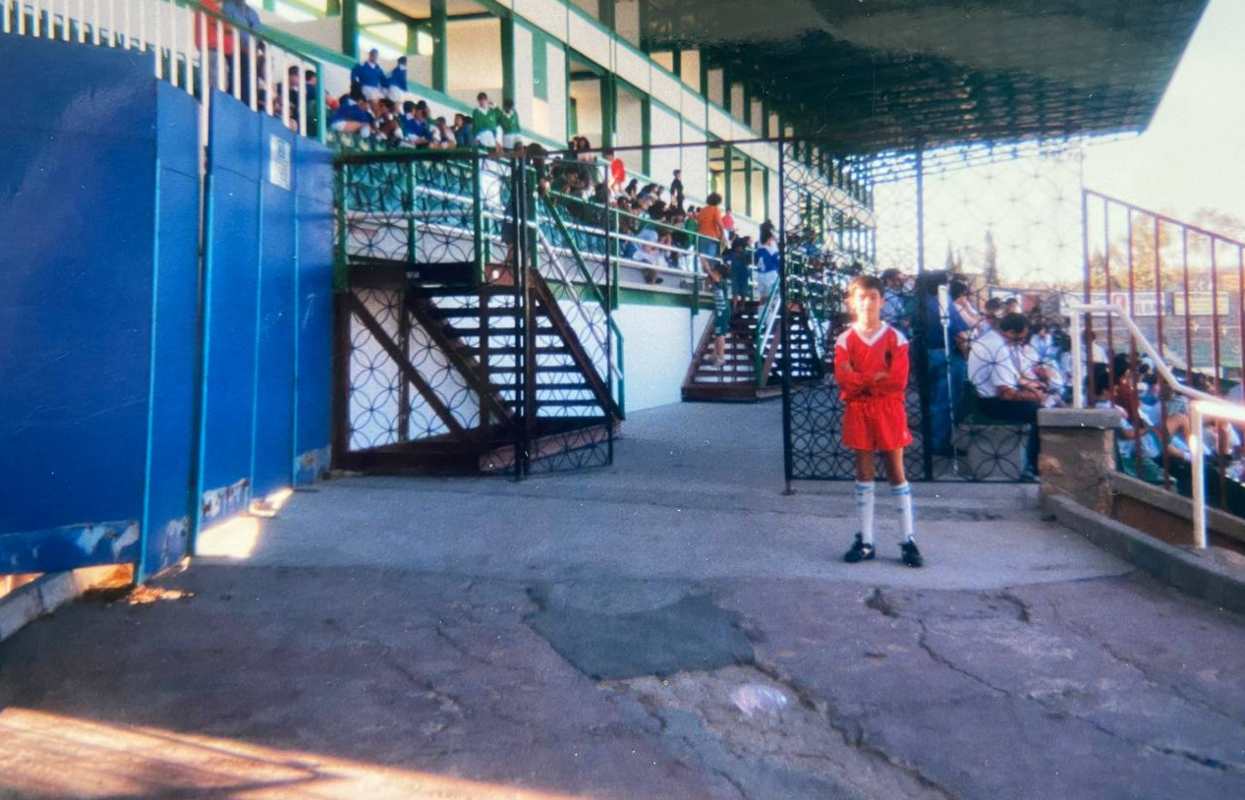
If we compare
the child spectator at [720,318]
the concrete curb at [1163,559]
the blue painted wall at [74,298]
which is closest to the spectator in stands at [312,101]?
the blue painted wall at [74,298]

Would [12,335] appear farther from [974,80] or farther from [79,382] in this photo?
[974,80]

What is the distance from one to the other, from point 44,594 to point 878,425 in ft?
15.1

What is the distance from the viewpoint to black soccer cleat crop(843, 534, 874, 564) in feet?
21.0

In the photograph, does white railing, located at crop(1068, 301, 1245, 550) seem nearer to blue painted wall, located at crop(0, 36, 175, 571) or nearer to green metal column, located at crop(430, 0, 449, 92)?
blue painted wall, located at crop(0, 36, 175, 571)

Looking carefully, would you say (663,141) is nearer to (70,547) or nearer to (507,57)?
(507,57)

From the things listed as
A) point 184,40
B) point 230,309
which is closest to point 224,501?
point 230,309

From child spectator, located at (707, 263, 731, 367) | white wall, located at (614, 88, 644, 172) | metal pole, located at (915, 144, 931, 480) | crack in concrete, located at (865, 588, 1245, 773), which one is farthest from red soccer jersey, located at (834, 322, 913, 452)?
white wall, located at (614, 88, 644, 172)

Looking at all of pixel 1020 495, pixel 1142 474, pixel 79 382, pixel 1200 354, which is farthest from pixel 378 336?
pixel 1200 354

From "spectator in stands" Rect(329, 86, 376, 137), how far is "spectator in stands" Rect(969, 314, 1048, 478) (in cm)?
621

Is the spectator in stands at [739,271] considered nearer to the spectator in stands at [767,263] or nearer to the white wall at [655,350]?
the spectator in stands at [767,263]

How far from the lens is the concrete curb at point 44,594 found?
494cm

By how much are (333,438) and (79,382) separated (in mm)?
3846

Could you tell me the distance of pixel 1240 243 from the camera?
264 inches

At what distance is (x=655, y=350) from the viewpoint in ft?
58.6
